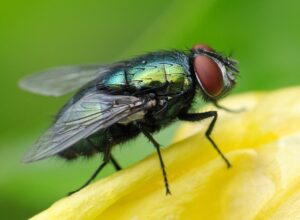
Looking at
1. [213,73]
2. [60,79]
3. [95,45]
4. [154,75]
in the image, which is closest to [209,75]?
[213,73]

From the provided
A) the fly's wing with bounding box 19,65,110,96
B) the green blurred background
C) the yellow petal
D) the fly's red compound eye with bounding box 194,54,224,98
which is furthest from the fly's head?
the fly's wing with bounding box 19,65,110,96

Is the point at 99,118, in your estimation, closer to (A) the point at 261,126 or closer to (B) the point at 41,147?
(B) the point at 41,147

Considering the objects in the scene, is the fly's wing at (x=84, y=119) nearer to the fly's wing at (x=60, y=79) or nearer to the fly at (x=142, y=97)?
the fly at (x=142, y=97)

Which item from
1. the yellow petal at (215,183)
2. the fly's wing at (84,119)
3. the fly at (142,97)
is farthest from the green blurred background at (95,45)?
the yellow petal at (215,183)

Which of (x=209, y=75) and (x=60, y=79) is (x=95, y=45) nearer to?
(x=60, y=79)

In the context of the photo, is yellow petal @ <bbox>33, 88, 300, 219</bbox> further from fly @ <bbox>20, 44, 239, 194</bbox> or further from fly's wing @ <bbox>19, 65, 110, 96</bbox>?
fly's wing @ <bbox>19, 65, 110, 96</bbox>

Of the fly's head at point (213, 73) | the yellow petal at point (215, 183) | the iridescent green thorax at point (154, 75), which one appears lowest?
the yellow petal at point (215, 183)

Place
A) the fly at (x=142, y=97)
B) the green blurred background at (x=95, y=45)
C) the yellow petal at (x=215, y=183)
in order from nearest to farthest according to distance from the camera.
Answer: the yellow petal at (x=215, y=183)
the fly at (x=142, y=97)
the green blurred background at (x=95, y=45)

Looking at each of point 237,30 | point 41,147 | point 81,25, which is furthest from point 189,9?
point 41,147
